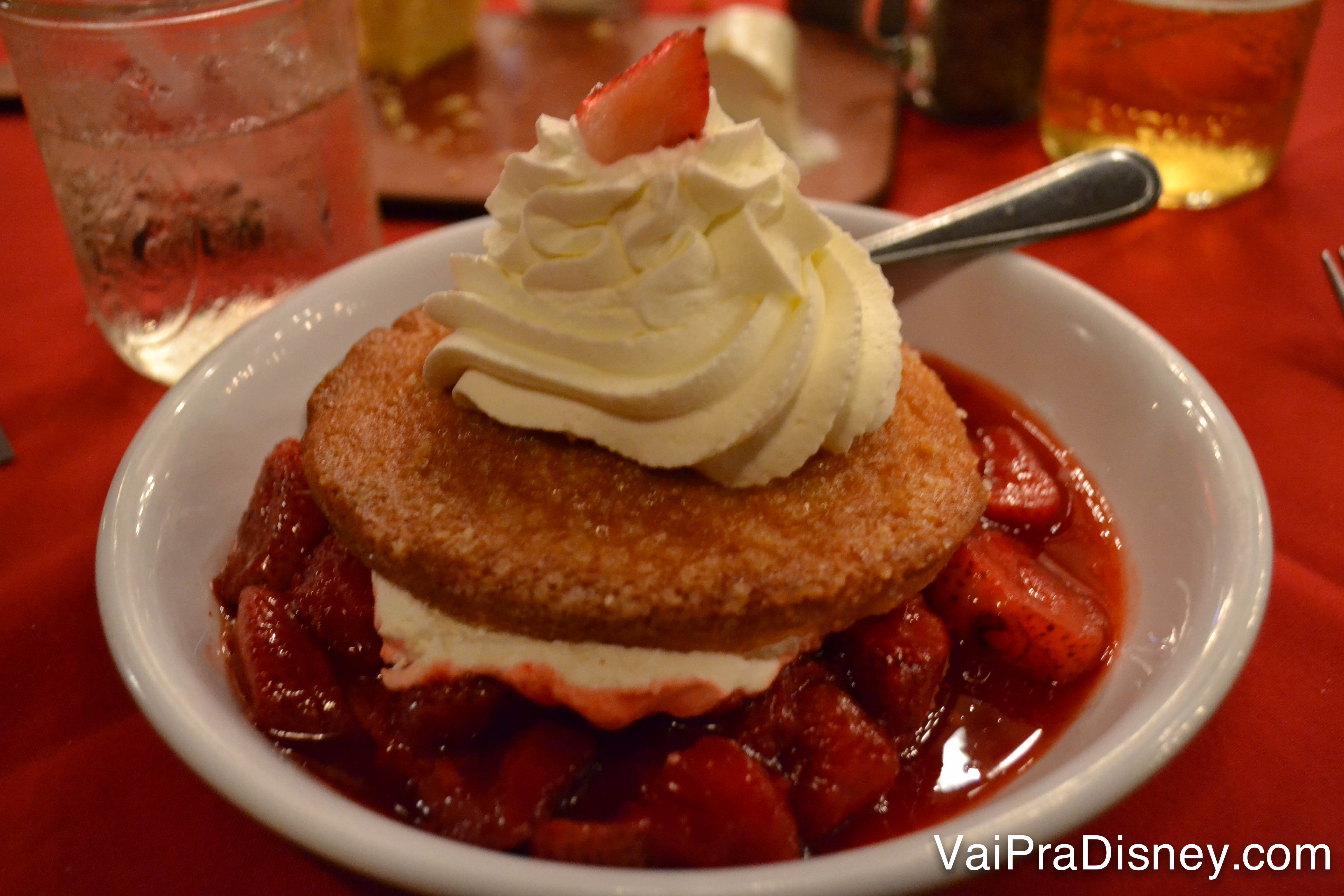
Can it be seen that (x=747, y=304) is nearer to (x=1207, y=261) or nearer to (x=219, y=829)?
(x=219, y=829)

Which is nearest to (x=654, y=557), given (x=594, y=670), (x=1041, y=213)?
(x=594, y=670)

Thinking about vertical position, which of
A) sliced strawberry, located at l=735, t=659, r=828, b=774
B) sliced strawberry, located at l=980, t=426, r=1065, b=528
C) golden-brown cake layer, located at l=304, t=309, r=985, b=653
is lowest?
sliced strawberry, located at l=735, t=659, r=828, b=774

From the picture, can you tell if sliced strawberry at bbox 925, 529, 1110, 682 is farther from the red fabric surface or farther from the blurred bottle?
the blurred bottle

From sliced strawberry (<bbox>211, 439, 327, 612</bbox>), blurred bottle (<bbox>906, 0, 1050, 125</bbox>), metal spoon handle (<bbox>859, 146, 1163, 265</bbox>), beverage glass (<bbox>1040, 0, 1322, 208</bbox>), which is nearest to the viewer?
sliced strawberry (<bbox>211, 439, 327, 612</bbox>)

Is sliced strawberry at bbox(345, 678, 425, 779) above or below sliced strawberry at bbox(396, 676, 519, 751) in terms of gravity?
below

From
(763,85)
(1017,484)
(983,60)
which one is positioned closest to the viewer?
(1017,484)

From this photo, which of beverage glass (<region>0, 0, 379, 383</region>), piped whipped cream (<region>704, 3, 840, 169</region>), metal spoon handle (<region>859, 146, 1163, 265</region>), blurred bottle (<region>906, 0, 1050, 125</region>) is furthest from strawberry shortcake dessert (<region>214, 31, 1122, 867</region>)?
blurred bottle (<region>906, 0, 1050, 125</region>)

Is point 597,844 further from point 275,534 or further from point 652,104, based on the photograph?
point 652,104
